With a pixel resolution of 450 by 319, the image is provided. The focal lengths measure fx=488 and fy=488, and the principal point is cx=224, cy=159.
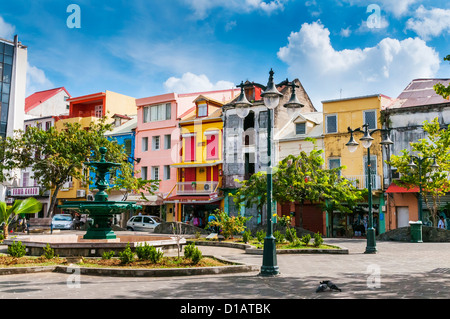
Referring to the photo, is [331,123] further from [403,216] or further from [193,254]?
[193,254]

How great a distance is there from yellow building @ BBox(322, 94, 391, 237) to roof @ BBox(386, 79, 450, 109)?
3.39ft

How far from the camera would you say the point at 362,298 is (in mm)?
8312

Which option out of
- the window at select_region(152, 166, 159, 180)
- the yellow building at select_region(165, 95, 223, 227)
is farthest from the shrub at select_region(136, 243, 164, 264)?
the window at select_region(152, 166, 159, 180)

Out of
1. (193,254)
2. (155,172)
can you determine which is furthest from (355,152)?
(193,254)

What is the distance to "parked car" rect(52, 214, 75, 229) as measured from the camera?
1532 inches

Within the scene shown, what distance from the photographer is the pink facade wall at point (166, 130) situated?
140 feet

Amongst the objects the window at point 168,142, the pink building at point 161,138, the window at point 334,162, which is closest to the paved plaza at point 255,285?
the window at point 334,162

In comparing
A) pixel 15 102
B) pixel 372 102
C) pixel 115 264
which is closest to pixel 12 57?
pixel 15 102

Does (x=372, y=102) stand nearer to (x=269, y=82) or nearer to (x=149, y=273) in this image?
(x=269, y=82)

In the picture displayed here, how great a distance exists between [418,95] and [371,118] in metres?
3.69

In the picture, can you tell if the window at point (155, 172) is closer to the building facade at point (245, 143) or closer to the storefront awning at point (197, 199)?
the storefront awning at point (197, 199)

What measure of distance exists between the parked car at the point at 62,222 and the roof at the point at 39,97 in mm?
20775
